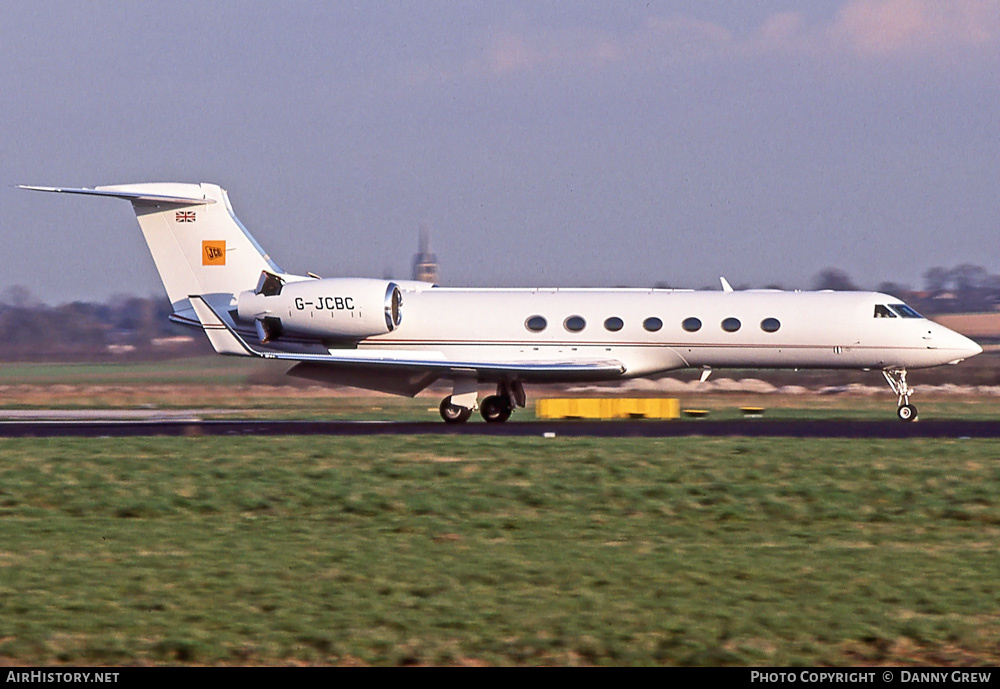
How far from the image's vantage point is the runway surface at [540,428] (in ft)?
71.8

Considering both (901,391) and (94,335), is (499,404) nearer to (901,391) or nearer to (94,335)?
(901,391)

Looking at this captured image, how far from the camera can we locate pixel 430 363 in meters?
24.8

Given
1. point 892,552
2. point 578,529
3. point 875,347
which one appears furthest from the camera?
point 875,347

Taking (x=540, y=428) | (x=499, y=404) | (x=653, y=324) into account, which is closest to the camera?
(x=540, y=428)

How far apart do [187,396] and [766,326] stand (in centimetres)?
2081

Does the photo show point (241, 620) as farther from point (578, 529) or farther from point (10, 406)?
point (10, 406)

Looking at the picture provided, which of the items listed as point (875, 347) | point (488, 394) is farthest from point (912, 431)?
point (488, 394)

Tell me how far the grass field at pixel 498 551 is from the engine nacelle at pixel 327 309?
261 inches

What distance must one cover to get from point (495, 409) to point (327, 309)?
419 centimetres

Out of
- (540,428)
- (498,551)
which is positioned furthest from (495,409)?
(498,551)

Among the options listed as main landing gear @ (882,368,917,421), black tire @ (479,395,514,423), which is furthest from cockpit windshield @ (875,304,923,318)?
black tire @ (479,395,514,423)

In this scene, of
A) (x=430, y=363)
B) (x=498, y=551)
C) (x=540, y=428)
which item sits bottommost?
(x=498, y=551)

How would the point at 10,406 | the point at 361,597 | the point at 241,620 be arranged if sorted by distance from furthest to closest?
1. the point at 10,406
2. the point at 361,597
3. the point at 241,620
